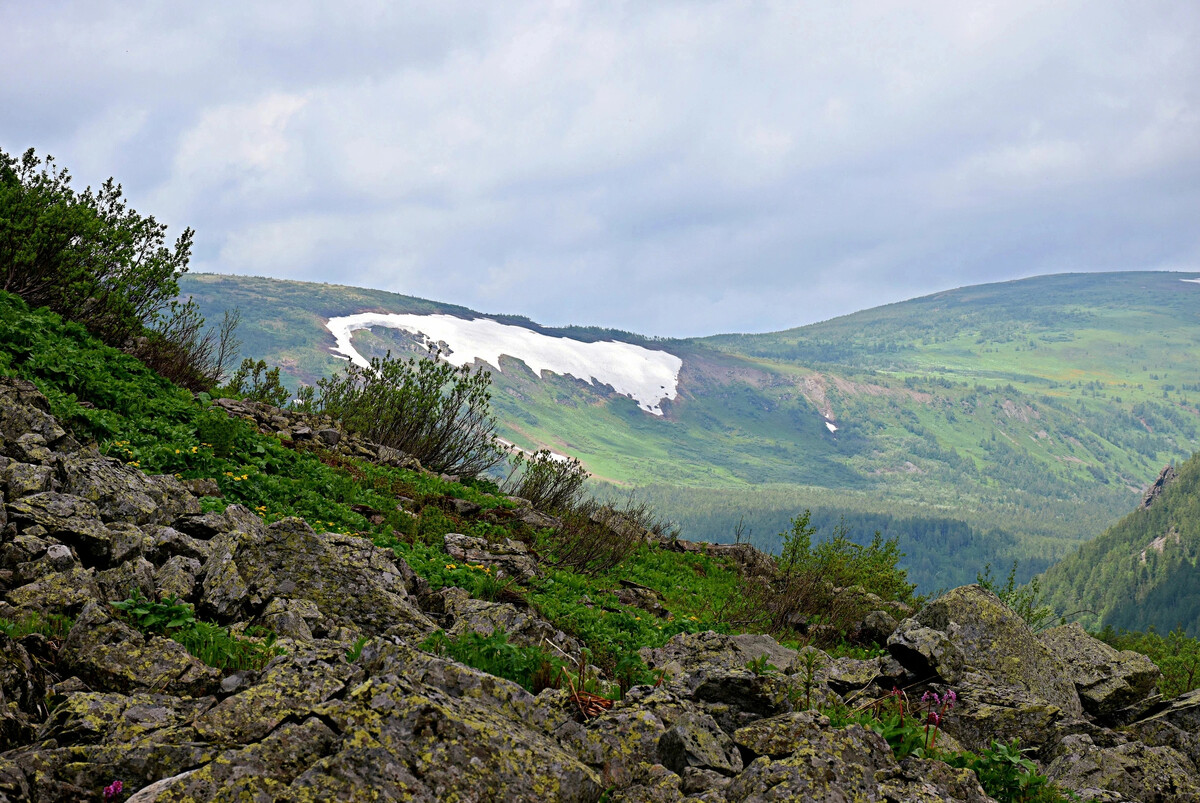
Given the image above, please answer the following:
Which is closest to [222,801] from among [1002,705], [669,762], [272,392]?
[669,762]

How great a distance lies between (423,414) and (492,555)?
440 inches

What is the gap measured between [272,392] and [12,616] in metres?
21.5

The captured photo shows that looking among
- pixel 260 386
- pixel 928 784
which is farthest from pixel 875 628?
pixel 260 386

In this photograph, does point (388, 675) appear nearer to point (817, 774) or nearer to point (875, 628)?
point (817, 774)

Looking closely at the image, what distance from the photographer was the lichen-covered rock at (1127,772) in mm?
6523

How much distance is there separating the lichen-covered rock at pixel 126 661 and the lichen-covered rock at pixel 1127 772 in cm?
682

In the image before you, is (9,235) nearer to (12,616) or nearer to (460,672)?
(12,616)

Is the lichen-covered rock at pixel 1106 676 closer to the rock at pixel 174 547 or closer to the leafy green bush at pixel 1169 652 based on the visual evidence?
the leafy green bush at pixel 1169 652

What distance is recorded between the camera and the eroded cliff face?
3705 millimetres

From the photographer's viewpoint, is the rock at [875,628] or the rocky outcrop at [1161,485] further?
the rocky outcrop at [1161,485]

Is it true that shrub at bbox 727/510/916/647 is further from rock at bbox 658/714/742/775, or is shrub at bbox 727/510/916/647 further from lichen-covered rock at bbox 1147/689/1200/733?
rock at bbox 658/714/742/775

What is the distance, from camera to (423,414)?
2338 centimetres

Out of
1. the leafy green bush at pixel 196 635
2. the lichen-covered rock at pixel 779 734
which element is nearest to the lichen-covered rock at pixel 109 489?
the leafy green bush at pixel 196 635

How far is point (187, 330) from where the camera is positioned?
21.4 meters
